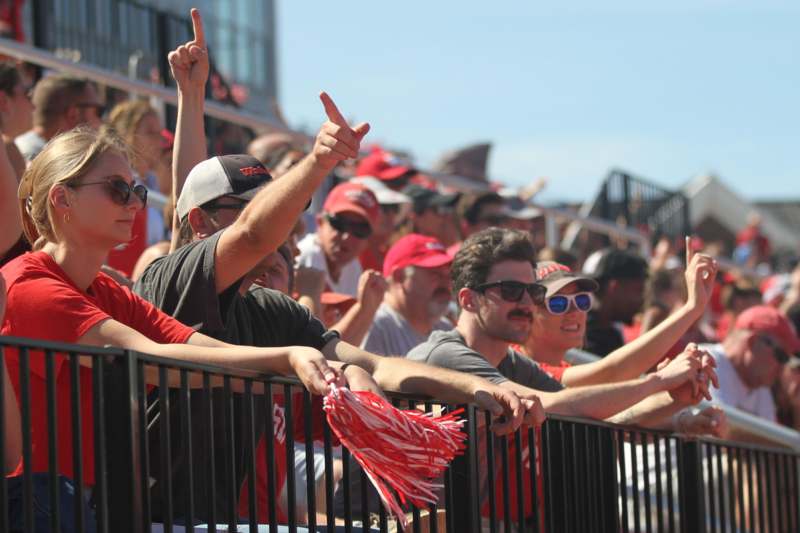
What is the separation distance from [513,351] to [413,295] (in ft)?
5.69

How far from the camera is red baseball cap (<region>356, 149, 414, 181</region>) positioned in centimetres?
1183

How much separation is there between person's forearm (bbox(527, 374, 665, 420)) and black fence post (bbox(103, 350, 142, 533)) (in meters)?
2.43

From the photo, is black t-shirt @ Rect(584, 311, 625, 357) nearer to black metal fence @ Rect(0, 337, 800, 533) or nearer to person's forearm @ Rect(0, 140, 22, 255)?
black metal fence @ Rect(0, 337, 800, 533)

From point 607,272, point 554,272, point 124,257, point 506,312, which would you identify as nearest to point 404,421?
point 506,312

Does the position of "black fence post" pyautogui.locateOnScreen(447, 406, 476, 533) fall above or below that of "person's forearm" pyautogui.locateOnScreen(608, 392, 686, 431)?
below

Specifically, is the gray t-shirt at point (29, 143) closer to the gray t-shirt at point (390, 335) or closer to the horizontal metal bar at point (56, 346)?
the gray t-shirt at point (390, 335)

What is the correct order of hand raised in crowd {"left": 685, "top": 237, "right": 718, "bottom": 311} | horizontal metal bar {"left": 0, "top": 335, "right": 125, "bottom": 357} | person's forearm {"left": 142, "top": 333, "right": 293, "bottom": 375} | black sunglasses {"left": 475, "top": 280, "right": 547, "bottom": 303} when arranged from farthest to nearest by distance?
hand raised in crowd {"left": 685, "top": 237, "right": 718, "bottom": 311} < black sunglasses {"left": 475, "top": 280, "right": 547, "bottom": 303} < person's forearm {"left": 142, "top": 333, "right": 293, "bottom": 375} < horizontal metal bar {"left": 0, "top": 335, "right": 125, "bottom": 357}

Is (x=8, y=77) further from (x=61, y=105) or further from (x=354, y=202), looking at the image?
(x=354, y=202)

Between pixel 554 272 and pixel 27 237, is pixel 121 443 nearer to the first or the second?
pixel 27 237

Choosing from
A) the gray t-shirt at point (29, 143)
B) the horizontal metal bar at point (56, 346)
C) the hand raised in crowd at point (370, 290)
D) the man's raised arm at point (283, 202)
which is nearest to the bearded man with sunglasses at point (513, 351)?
the hand raised in crowd at point (370, 290)

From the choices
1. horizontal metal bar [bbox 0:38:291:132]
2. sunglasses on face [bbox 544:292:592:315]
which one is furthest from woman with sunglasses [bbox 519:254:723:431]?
horizontal metal bar [bbox 0:38:291:132]

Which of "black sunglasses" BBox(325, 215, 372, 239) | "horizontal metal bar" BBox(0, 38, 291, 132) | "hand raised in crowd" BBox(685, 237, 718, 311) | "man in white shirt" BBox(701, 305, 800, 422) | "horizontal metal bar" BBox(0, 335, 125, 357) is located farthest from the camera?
"man in white shirt" BBox(701, 305, 800, 422)

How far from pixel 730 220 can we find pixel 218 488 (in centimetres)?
2886

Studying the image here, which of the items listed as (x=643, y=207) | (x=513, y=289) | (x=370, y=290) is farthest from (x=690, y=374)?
(x=643, y=207)
